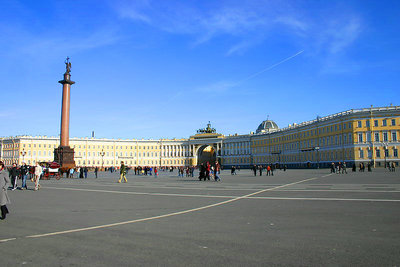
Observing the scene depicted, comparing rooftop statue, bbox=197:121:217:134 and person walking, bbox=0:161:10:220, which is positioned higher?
rooftop statue, bbox=197:121:217:134

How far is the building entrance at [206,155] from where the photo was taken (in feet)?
496

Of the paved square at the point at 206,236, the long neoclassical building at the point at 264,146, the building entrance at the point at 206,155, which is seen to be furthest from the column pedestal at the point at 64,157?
the building entrance at the point at 206,155

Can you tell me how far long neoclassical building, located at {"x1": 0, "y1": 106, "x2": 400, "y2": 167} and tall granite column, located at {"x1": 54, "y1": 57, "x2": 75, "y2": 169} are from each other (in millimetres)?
32697

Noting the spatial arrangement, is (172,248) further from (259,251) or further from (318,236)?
(318,236)

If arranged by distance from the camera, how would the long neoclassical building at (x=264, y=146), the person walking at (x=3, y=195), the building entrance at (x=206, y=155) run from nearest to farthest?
the person walking at (x=3, y=195) → the long neoclassical building at (x=264, y=146) → the building entrance at (x=206, y=155)

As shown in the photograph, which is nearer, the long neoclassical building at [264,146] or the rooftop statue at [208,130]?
the long neoclassical building at [264,146]

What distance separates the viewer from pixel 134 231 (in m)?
7.40

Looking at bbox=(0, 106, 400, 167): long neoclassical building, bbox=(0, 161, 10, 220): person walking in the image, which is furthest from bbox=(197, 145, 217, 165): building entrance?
bbox=(0, 161, 10, 220): person walking

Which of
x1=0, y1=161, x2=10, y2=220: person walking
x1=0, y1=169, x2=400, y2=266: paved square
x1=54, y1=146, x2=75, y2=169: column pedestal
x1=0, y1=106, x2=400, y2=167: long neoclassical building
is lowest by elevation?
x1=0, y1=169, x2=400, y2=266: paved square

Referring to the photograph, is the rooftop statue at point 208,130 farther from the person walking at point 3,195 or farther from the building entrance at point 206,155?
the person walking at point 3,195

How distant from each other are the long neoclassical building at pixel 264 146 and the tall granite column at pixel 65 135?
107ft

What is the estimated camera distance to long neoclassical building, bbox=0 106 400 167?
2672 inches

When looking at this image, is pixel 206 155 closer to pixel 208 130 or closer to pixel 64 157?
pixel 208 130

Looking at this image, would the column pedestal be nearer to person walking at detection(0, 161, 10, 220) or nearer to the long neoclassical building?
the long neoclassical building
